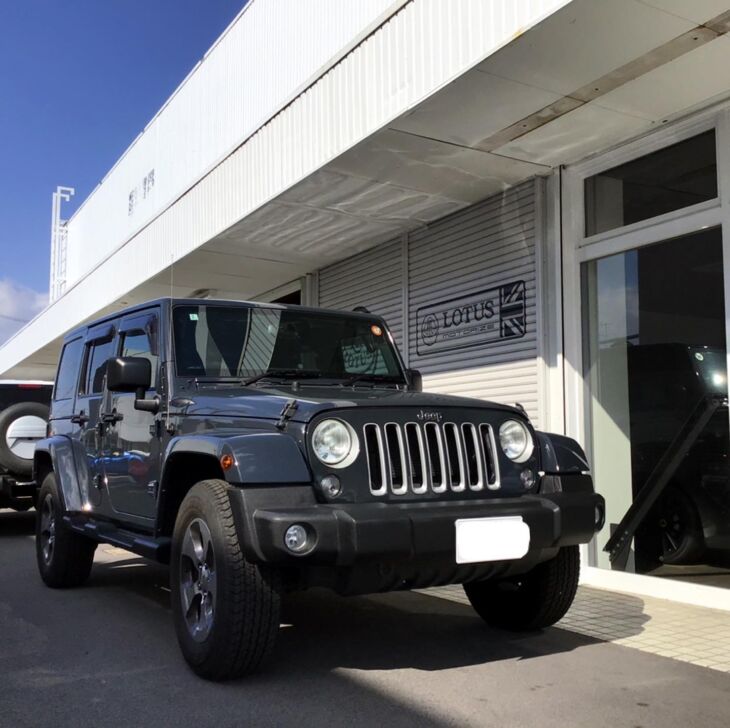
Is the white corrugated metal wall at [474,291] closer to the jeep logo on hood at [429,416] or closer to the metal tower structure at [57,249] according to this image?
the jeep logo on hood at [429,416]

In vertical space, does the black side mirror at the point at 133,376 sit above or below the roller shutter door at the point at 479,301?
below

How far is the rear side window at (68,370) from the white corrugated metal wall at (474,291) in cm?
398

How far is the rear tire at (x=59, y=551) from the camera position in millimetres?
5970

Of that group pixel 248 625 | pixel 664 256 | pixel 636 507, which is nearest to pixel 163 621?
pixel 248 625

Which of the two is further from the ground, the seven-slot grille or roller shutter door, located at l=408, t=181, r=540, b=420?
roller shutter door, located at l=408, t=181, r=540, b=420

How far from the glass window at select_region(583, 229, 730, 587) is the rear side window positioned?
4.53 m

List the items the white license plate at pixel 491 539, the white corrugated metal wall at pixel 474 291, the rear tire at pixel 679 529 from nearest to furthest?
the white license plate at pixel 491 539 < the rear tire at pixel 679 529 < the white corrugated metal wall at pixel 474 291

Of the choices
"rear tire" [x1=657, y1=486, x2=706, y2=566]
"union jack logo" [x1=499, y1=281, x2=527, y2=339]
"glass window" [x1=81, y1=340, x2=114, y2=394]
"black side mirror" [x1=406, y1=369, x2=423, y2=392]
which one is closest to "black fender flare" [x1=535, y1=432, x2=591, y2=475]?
"black side mirror" [x1=406, y1=369, x2=423, y2=392]

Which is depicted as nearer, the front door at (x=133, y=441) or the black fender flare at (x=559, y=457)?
the black fender flare at (x=559, y=457)

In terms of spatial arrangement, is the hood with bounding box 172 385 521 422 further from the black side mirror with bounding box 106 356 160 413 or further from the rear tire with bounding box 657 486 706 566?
the rear tire with bounding box 657 486 706 566

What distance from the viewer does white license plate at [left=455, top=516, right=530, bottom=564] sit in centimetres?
357

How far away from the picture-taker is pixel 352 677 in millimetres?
3861

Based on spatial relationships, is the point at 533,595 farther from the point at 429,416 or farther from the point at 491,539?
the point at 429,416

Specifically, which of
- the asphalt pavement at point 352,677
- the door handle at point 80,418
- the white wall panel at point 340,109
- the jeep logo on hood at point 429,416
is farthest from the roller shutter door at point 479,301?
the door handle at point 80,418
